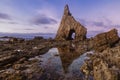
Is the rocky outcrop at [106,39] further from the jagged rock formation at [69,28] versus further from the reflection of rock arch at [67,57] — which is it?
the jagged rock formation at [69,28]

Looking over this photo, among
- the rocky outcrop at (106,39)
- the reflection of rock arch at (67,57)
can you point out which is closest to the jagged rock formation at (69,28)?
the rocky outcrop at (106,39)

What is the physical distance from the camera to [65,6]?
388 feet

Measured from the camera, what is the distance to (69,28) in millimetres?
111375

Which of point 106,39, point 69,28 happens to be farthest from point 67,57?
point 69,28

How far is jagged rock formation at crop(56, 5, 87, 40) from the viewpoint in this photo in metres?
105

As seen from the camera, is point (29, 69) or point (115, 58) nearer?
point (29, 69)

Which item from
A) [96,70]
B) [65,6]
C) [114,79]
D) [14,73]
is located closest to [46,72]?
[14,73]

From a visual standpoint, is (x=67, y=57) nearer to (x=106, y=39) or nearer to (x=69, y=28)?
(x=106, y=39)

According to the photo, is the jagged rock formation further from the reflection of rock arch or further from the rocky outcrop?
the reflection of rock arch

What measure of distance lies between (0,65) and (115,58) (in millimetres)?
22233

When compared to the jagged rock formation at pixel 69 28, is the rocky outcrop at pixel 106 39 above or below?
below

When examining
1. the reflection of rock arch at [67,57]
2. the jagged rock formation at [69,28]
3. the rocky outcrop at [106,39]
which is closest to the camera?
the reflection of rock arch at [67,57]

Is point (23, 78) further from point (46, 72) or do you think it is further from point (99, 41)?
point (99, 41)

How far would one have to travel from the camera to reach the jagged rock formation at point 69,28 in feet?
345
